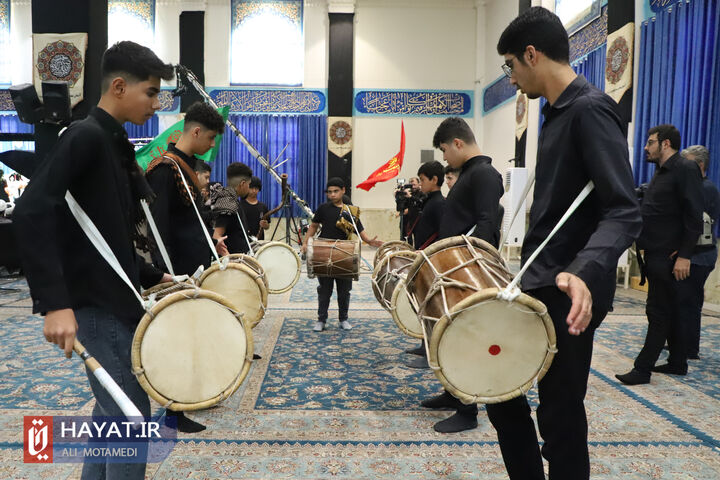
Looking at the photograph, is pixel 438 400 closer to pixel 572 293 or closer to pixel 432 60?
pixel 572 293

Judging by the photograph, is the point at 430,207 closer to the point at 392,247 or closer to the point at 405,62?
the point at 392,247

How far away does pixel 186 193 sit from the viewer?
2.27 m

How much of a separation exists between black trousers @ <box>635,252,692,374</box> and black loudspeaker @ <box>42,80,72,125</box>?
3.77m

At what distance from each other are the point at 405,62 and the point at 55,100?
10.2m

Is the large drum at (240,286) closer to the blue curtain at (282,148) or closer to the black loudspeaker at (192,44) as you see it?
the blue curtain at (282,148)

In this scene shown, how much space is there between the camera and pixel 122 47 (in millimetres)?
1357

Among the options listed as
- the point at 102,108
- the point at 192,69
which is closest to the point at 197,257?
the point at 102,108

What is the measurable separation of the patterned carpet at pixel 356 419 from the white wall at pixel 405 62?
8.54 meters

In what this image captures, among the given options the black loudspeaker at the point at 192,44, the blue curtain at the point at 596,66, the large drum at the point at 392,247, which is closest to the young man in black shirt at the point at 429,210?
the large drum at the point at 392,247

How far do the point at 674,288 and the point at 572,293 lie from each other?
246 cm

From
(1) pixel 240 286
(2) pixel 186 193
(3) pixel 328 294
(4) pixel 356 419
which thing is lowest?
(4) pixel 356 419

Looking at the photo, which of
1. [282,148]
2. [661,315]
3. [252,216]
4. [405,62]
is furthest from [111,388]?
[405,62]

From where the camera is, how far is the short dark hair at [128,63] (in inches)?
52.7

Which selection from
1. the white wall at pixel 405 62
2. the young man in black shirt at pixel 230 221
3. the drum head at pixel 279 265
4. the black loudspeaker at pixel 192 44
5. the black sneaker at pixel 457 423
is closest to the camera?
the black sneaker at pixel 457 423
